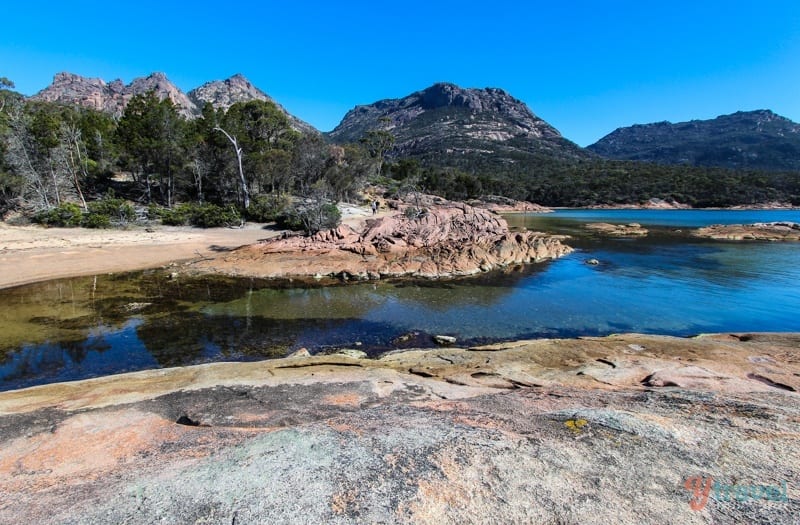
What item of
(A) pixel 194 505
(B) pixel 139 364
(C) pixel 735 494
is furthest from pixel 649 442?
(B) pixel 139 364

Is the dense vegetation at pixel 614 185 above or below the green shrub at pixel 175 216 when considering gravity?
above

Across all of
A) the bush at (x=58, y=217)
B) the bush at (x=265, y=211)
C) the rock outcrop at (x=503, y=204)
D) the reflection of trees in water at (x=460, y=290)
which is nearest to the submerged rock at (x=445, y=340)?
the reflection of trees in water at (x=460, y=290)

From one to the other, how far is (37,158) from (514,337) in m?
40.0

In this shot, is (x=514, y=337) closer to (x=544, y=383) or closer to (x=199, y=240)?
(x=544, y=383)

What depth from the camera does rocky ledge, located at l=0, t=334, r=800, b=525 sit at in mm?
3086

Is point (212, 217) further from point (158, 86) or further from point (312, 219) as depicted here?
point (158, 86)

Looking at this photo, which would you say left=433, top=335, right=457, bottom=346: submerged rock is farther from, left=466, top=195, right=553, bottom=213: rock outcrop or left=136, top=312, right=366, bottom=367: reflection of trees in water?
left=466, top=195, right=553, bottom=213: rock outcrop

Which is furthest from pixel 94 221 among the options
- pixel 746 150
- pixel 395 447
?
pixel 746 150

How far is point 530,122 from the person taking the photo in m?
196

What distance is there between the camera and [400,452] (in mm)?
3893

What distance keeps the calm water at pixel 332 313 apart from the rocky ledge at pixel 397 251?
196 centimetres

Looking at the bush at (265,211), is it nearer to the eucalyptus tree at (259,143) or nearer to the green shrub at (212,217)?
the eucalyptus tree at (259,143)

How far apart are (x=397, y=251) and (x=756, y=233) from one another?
43304 mm

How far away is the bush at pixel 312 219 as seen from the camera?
2894 cm
